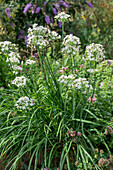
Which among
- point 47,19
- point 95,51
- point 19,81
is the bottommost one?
point 19,81

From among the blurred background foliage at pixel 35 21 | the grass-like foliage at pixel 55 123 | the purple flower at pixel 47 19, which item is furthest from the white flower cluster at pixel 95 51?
the blurred background foliage at pixel 35 21

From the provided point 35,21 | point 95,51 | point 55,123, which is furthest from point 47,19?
point 55,123

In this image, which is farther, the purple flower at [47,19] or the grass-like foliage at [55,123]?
the purple flower at [47,19]

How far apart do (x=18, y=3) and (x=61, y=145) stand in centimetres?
311

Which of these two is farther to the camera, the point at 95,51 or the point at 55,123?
the point at 55,123

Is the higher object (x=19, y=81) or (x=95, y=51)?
(x=95, y=51)

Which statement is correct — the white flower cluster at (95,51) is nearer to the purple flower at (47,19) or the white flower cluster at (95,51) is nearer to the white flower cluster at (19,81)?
the white flower cluster at (19,81)

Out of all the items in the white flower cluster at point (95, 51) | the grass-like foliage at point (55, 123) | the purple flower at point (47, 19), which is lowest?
the grass-like foliage at point (55, 123)

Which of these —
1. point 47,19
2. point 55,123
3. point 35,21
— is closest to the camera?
point 55,123

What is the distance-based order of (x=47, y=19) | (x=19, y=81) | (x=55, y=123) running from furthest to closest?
1. (x=47, y=19)
2. (x=55, y=123)
3. (x=19, y=81)

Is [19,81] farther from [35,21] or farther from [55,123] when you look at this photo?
[35,21]

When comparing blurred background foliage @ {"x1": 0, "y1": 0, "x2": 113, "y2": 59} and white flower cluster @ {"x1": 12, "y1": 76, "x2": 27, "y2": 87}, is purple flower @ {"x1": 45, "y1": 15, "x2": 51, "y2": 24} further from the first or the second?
white flower cluster @ {"x1": 12, "y1": 76, "x2": 27, "y2": 87}

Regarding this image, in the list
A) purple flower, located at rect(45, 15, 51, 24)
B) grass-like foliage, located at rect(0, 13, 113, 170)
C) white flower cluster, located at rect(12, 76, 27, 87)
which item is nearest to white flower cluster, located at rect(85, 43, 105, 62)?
grass-like foliage, located at rect(0, 13, 113, 170)

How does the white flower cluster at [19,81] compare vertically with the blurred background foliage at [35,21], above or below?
below
